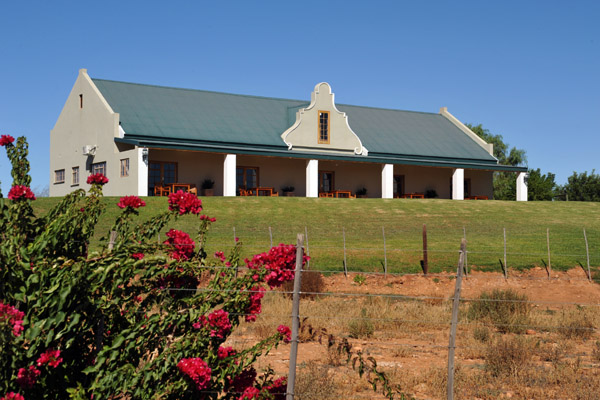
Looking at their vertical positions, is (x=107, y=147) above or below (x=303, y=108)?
below

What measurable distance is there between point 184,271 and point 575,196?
252 ft

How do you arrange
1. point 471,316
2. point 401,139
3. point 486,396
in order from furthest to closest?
point 401,139 → point 471,316 → point 486,396

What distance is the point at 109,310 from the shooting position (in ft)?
18.9

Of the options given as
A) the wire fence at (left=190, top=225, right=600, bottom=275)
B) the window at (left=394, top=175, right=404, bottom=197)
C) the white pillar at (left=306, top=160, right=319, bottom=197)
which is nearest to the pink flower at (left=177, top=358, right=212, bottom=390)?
the wire fence at (left=190, top=225, right=600, bottom=275)

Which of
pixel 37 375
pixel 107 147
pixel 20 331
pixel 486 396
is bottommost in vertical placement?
pixel 486 396

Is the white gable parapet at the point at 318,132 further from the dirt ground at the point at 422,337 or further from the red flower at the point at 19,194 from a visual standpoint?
the red flower at the point at 19,194

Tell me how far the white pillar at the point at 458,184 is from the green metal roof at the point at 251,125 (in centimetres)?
64

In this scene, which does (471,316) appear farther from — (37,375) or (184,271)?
(37,375)

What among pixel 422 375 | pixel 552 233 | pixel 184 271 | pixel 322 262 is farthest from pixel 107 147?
pixel 184 271

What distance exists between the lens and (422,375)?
977cm

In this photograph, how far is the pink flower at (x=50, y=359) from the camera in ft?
16.6

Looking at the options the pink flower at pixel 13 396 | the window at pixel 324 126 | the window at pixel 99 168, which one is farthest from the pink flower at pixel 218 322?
the window at pixel 324 126

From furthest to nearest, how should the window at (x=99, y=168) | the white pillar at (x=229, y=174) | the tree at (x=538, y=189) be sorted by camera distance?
the tree at (x=538, y=189), the window at (x=99, y=168), the white pillar at (x=229, y=174)

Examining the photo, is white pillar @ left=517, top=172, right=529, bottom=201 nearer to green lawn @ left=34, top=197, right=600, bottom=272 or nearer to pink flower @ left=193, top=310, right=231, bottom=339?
green lawn @ left=34, top=197, right=600, bottom=272
